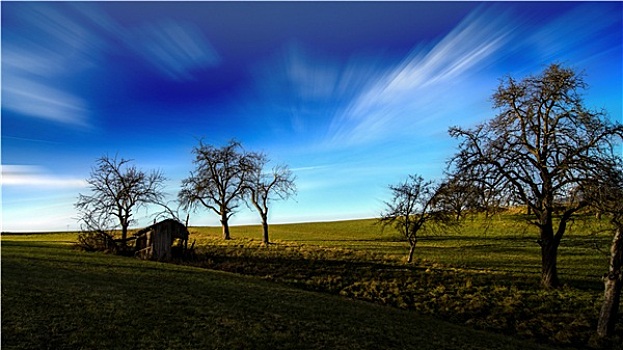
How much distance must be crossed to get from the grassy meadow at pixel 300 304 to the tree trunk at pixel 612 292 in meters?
0.76

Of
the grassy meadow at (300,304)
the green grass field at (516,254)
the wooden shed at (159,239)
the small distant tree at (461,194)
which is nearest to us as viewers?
the grassy meadow at (300,304)

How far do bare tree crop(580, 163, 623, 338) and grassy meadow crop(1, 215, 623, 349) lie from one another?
43.8 inches

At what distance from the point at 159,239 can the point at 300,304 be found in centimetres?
2095

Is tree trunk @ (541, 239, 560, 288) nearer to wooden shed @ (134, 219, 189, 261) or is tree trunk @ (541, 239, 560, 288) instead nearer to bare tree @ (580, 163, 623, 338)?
bare tree @ (580, 163, 623, 338)

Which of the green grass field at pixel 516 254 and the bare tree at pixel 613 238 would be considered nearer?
the bare tree at pixel 613 238

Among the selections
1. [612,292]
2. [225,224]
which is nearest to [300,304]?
[612,292]

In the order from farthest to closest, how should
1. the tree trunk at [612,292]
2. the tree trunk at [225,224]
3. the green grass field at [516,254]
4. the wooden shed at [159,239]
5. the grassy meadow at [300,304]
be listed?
the tree trunk at [225,224] < the wooden shed at [159,239] < the green grass field at [516,254] < the tree trunk at [612,292] < the grassy meadow at [300,304]

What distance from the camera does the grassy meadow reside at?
11.3 m

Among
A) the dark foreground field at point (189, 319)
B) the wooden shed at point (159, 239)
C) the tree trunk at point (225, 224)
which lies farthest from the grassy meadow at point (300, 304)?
the tree trunk at point (225, 224)

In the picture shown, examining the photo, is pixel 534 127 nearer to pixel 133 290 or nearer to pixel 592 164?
pixel 592 164

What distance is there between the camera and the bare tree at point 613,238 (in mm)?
16891

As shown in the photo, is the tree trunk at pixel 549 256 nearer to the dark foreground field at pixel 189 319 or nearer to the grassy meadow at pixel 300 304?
the grassy meadow at pixel 300 304

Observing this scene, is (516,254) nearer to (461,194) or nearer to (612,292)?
(461,194)

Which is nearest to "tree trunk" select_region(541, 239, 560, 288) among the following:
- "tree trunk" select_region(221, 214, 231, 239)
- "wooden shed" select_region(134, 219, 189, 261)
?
"wooden shed" select_region(134, 219, 189, 261)
